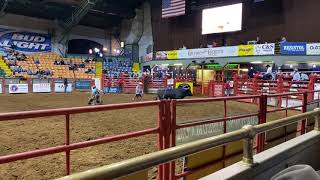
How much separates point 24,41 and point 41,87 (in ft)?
41.5

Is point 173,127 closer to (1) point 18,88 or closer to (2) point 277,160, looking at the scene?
(2) point 277,160

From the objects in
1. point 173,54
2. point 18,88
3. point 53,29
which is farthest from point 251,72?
point 53,29

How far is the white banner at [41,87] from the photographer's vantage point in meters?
26.6

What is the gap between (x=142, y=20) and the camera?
41125 mm

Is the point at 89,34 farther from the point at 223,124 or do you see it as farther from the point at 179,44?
the point at 223,124

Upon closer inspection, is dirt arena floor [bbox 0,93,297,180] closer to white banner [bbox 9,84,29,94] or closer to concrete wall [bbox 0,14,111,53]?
white banner [bbox 9,84,29,94]

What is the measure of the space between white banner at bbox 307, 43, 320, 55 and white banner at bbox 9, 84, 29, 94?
834 inches

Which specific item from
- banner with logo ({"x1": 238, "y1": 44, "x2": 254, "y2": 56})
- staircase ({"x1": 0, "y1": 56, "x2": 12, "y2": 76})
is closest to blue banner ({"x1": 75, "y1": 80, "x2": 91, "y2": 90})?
staircase ({"x1": 0, "y1": 56, "x2": 12, "y2": 76})

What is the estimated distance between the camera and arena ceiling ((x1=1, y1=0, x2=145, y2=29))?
34219 millimetres

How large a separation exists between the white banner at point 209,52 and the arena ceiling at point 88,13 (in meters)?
10.4

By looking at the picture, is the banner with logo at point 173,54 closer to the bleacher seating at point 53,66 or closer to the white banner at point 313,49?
the bleacher seating at point 53,66

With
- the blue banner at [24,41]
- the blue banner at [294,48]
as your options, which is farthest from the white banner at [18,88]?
the blue banner at [294,48]

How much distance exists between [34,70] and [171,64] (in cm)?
1388

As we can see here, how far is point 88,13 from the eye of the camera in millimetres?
38531
